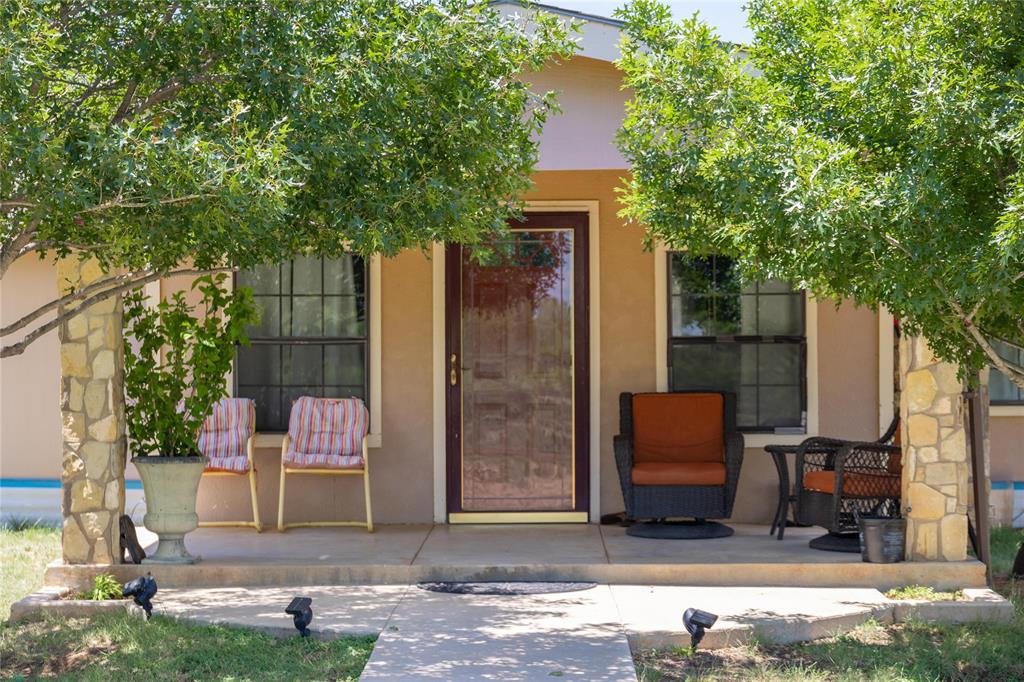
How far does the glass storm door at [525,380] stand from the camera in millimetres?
8484

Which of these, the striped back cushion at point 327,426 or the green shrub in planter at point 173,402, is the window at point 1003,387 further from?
the green shrub in planter at point 173,402

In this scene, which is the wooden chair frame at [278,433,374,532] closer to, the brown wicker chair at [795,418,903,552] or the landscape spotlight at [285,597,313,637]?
the landscape spotlight at [285,597,313,637]

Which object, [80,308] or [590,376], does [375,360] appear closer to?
[590,376]

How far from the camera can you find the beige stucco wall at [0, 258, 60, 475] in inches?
372

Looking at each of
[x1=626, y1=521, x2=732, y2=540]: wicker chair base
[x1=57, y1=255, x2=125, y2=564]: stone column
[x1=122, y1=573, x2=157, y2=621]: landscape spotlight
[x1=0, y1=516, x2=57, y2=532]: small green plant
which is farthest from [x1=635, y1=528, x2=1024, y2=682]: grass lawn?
[x1=0, y1=516, x2=57, y2=532]: small green plant

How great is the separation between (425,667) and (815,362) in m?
4.32

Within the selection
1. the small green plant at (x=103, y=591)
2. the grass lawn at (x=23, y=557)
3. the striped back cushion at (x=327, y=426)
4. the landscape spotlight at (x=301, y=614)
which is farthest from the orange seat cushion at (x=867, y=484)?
the grass lawn at (x=23, y=557)

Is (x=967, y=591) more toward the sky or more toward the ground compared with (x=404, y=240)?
more toward the ground

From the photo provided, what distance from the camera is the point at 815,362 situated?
8.40 meters

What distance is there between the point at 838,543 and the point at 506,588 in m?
2.14

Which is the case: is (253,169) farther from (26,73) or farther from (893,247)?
(893,247)

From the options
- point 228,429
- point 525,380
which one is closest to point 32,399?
point 228,429

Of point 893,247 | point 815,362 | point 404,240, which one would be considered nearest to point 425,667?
point 404,240

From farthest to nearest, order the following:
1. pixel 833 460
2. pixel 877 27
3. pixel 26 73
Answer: pixel 833 460 → pixel 877 27 → pixel 26 73
